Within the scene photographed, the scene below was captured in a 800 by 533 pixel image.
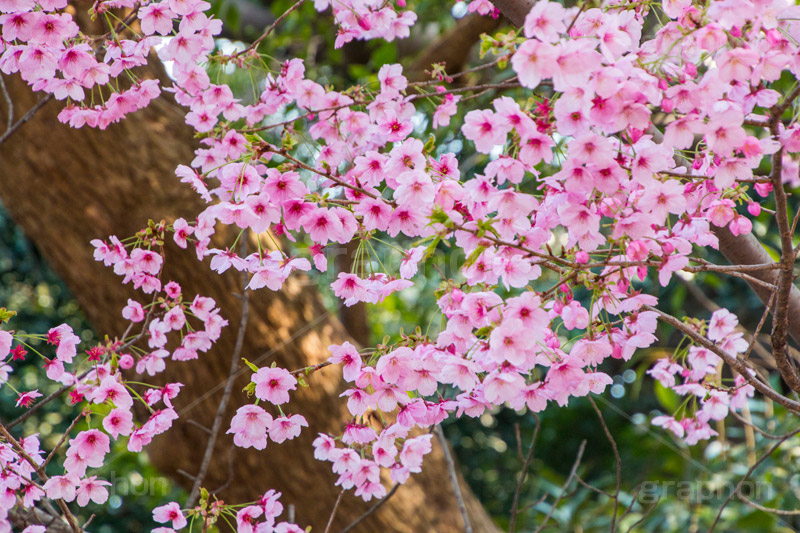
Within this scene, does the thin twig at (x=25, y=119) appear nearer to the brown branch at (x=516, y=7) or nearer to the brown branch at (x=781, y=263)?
the brown branch at (x=516, y=7)

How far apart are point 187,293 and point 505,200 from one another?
1063 mm

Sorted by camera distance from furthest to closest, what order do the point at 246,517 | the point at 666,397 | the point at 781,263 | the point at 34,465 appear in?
1. the point at 666,397
2. the point at 246,517
3. the point at 34,465
4. the point at 781,263

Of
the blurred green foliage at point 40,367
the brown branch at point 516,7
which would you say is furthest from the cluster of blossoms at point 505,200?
the blurred green foliage at point 40,367

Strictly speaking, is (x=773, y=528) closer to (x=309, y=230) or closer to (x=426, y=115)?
(x=426, y=115)

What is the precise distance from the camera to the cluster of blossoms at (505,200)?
66cm

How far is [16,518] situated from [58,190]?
2.74 feet

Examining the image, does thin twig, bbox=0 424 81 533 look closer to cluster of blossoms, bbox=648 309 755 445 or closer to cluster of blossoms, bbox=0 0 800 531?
cluster of blossoms, bbox=0 0 800 531

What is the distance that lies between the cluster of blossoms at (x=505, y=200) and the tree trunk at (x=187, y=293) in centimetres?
45

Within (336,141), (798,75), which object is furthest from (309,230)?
(798,75)

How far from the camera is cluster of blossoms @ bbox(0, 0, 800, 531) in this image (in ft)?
2.17

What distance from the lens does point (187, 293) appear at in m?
1.58

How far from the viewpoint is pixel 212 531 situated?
2668 millimetres

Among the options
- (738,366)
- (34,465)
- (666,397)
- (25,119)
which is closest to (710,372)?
(738,366)

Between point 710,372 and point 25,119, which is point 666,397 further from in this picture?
point 25,119
